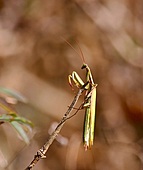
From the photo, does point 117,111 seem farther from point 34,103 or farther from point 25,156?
point 25,156

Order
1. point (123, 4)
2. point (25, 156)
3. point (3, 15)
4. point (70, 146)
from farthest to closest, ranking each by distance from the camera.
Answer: point (123, 4) < point (3, 15) < point (70, 146) < point (25, 156)

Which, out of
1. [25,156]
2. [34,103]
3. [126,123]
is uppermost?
[126,123]

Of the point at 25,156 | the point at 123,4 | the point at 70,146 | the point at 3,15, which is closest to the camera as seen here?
the point at 25,156

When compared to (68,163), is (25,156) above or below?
below

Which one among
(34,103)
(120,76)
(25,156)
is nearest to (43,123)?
(34,103)

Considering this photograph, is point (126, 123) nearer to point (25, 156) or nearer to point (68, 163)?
point (68, 163)

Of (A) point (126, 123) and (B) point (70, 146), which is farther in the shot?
(A) point (126, 123)

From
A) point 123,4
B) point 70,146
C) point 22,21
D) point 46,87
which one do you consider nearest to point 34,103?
point 46,87
